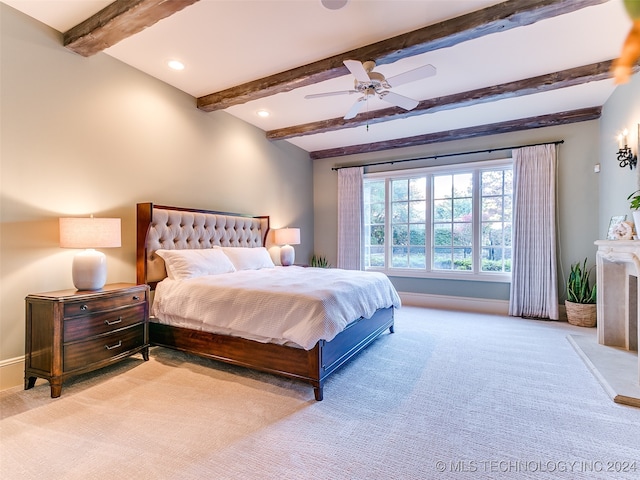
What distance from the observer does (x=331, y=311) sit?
2.50m

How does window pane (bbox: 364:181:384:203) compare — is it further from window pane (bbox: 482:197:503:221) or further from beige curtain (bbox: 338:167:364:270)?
window pane (bbox: 482:197:503:221)

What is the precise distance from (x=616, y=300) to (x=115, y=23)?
526cm

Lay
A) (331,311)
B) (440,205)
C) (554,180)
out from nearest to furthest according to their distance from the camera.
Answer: (331,311)
(554,180)
(440,205)

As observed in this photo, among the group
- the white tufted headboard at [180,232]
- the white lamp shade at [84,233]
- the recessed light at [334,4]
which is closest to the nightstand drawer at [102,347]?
the white tufted headboard at [180,232]

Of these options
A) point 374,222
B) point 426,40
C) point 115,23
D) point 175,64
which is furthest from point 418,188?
point 115,23

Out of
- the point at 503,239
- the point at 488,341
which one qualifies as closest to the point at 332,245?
the point at 503,239

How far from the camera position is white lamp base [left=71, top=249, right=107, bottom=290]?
8.84ft

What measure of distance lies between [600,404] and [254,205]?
4455 mm

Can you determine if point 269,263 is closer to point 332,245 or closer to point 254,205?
point 254,205

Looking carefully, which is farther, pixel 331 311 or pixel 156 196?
pixel 156 196

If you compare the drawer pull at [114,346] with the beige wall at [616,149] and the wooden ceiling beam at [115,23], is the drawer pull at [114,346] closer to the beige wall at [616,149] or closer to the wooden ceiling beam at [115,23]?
the wooden ceiling beam at [115,23]

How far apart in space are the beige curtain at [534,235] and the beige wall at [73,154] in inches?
170

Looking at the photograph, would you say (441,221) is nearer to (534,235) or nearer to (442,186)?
(442,186)

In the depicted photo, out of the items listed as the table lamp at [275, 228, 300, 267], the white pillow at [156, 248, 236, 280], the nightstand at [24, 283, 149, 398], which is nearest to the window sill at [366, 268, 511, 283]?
the table lamp at [275, 228, 300, 267]
